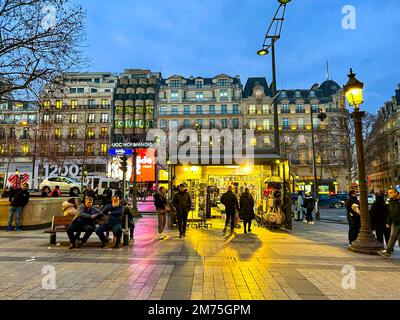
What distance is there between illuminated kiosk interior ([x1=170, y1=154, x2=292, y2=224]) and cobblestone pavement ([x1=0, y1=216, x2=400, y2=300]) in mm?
4666

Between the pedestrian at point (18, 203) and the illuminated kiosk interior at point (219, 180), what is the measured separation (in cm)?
626

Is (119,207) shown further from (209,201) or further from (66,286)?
(209,201)

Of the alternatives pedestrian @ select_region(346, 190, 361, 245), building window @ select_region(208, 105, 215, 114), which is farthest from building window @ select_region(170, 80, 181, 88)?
pedestrian @ select_region(346, 190, 361, 245)

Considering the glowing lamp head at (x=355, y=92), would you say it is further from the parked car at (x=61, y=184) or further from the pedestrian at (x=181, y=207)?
the parked car at (x=61, y=184)

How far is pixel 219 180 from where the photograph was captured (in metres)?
14.1

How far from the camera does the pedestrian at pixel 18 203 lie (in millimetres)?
A: 10641

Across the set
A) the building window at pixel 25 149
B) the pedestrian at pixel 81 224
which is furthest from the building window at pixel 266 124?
the pedestrian at pixel 81 224

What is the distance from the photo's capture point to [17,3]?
34.2ft

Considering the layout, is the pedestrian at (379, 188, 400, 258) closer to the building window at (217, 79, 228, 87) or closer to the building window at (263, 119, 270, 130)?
the building window at (263, 119, 270, 130)

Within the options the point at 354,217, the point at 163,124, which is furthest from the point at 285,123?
the point at 354,217

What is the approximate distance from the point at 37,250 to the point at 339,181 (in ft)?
182
